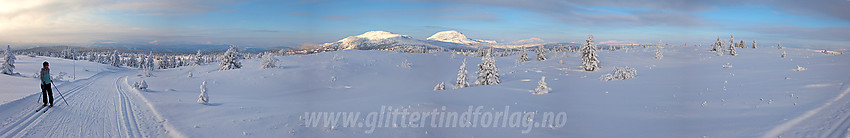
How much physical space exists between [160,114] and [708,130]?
653 inches

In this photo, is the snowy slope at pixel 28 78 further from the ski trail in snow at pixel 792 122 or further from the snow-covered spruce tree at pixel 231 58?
the ski trail in snow at pixel 792 122

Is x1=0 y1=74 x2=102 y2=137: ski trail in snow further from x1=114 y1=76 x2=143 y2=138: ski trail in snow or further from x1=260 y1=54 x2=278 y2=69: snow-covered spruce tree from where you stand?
x1=260 y1=54 x2=278 y2=69: snow-covered spruce tree

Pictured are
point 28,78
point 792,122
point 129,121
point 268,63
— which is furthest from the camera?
point 268,63

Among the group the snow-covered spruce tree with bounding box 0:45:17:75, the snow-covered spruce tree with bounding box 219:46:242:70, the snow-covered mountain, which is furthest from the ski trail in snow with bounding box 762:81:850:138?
the snow-covered spruce tree with bounding box 0:45:17:75

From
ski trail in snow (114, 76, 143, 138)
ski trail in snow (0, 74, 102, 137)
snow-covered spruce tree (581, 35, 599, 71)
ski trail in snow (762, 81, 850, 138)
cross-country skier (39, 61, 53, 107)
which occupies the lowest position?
ski trail in snow (114, 76, 143, 138)

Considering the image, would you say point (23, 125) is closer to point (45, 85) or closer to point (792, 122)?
point (45, 85)

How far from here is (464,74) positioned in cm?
2719

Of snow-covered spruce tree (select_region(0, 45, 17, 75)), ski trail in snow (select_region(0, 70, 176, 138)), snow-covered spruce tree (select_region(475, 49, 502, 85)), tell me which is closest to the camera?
ski trail in snow (select_region(0, 70, 176, 138))

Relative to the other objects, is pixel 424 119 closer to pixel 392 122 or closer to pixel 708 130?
pixel 392 122

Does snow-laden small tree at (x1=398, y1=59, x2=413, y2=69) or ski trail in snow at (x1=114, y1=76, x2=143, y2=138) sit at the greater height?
snow-laden small tree at (x1=398, y1=59, x2=413, y2=69)

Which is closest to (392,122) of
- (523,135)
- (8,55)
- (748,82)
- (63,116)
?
(523,135)

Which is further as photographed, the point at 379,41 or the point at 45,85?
the point at 379,41

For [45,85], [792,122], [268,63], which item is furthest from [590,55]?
[45,85]

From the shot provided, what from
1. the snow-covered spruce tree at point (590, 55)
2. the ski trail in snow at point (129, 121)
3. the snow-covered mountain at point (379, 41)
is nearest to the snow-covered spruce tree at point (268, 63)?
the snow-covered mountain at point (379, 41)
